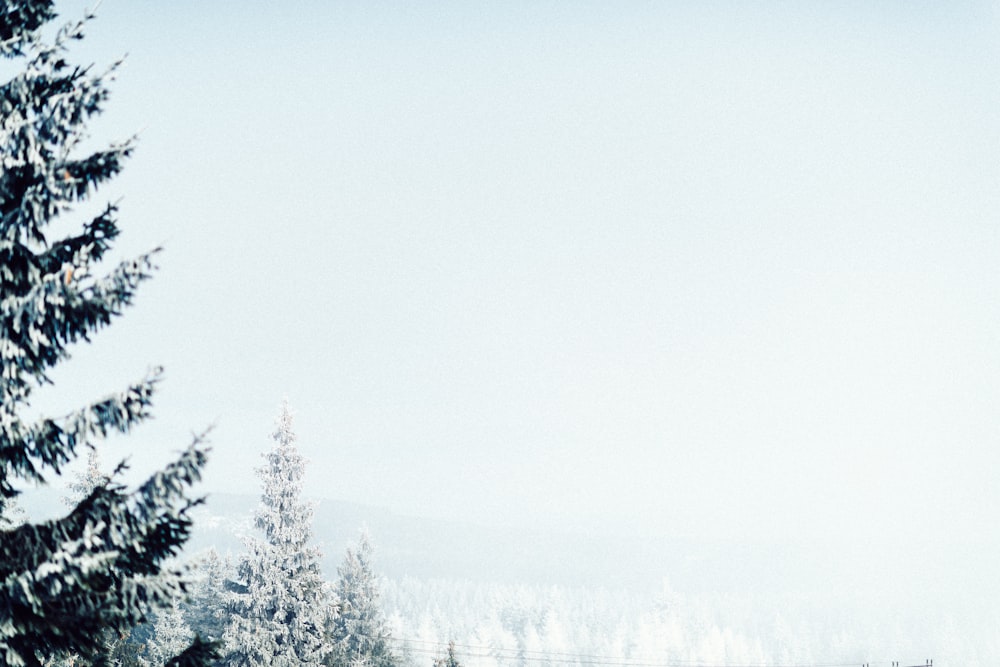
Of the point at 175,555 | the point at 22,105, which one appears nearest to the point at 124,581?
the point at 175,555

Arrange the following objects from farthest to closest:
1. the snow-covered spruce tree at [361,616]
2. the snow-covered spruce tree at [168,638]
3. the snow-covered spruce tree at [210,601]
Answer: the snow-covered spruce tree at [210,601]
the snow-covered spruce tree at [168,638]
the snow-covered spruce tree at [361,616]

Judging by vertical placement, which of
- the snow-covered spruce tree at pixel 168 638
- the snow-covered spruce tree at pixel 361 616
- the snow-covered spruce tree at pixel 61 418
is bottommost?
the snow-covered spruce tree at pixel 168 638

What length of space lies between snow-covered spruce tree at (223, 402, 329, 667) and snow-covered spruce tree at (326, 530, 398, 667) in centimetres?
1080

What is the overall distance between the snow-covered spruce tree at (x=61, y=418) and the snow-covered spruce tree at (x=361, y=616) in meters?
33.6

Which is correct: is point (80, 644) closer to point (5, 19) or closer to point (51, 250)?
point (51, 250)

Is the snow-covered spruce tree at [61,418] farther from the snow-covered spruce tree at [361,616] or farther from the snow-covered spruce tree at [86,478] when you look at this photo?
the snow-covered spruce tree at [361,616]

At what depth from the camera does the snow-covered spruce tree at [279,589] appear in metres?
28.1

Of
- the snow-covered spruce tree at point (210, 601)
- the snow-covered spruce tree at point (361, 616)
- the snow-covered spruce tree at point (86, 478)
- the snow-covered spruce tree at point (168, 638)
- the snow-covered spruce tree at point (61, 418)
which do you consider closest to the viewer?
the snow-covered spruce tree at point (61, 418)

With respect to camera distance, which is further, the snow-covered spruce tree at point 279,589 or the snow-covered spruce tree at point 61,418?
the snow-covered spruce tree at point 279,589

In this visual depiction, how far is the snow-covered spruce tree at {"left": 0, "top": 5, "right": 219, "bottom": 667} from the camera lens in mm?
7445

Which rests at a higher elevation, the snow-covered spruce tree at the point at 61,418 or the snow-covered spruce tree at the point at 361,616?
the snow-covered spruce tree at the point at 61,418

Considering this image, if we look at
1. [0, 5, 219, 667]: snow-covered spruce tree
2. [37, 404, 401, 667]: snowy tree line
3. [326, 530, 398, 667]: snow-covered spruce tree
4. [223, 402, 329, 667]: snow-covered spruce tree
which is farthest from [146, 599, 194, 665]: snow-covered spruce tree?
[0, 5, 219, 667]: snow-covered spruce tree

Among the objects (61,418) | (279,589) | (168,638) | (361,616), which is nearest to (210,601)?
(168,638)

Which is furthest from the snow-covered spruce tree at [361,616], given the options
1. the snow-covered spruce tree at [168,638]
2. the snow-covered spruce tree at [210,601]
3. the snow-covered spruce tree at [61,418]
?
the snow-covered spruce tree at [61,418]
